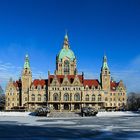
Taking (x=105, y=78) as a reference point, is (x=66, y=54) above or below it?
above

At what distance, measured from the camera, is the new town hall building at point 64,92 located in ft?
483

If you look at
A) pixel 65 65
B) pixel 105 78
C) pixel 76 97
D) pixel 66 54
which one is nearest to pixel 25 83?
pixel 65 65

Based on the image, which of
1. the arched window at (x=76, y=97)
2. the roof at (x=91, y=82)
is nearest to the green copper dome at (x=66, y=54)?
the roof at (x=91, y=82)

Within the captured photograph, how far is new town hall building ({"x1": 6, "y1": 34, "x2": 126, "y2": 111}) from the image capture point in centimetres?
14712

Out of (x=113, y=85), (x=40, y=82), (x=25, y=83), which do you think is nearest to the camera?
(x=40, y=82)

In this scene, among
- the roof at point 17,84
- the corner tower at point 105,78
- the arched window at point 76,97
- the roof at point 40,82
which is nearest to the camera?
the arched window at point 76,97

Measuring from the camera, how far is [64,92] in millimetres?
147625

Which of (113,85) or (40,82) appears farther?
(113,85)

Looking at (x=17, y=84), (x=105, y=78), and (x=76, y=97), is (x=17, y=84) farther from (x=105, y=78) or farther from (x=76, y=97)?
(x=105, y=78)

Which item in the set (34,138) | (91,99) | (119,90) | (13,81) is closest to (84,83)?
(91,99)

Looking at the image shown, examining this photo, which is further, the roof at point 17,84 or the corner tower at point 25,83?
the roof at point 17,84

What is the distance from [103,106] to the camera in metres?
146

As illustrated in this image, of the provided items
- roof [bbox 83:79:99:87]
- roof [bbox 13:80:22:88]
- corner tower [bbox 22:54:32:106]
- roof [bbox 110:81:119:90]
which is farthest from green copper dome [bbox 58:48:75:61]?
roof [bbox 110:81:119:90]

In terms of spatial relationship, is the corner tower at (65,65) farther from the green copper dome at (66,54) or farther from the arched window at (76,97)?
the arched window at (76,97)
